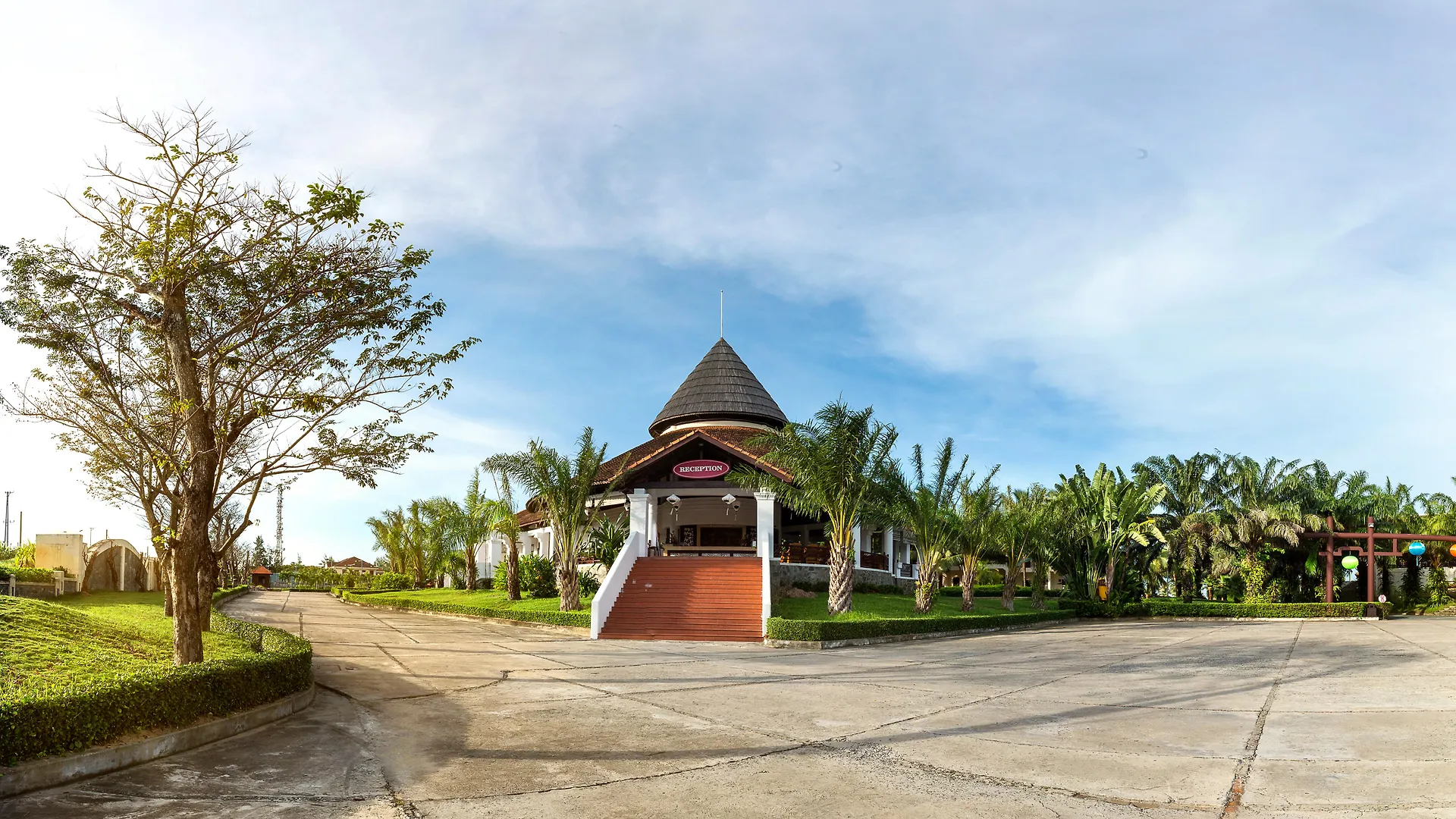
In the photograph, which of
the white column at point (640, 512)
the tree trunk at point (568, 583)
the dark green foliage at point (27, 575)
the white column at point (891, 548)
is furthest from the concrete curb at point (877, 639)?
the dark green foliage at point (27, 575)

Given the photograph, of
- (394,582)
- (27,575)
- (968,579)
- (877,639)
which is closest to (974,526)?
(968,579)

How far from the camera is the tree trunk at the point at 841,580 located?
86.4 feet

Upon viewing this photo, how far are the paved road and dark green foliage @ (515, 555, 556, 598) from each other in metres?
14.5

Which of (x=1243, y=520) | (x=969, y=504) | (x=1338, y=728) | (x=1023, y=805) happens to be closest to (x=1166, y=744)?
(x=1338, y=728)

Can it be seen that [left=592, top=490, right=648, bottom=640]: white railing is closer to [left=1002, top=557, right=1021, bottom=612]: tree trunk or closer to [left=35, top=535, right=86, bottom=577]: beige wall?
[left=1002, top=557, right=1021, bottom=612]: tree trunk

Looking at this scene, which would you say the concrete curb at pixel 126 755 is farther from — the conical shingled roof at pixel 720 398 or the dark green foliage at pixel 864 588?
the conical shingled roof at pixel 720 398

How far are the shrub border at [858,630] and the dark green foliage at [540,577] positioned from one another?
1093 cm

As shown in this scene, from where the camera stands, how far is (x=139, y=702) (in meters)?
8.79

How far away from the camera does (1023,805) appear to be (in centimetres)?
727

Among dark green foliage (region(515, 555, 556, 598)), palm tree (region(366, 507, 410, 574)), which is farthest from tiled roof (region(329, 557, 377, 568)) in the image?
dark green foliage (region(515, 555, 556, 598))

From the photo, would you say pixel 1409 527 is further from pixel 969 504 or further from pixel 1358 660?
pixel 1358 660

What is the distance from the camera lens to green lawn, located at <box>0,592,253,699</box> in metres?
10.9

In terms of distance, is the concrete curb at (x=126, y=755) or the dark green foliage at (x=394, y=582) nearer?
the concrete curb at (x=126, y=755)

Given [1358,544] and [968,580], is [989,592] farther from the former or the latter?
[968,580]
